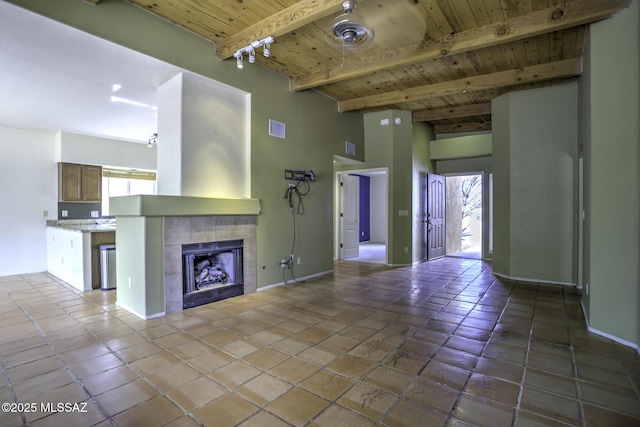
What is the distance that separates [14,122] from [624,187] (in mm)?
8312

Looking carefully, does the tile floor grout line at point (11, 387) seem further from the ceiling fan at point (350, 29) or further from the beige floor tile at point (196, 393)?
the ceiling fan at point (350, 29)

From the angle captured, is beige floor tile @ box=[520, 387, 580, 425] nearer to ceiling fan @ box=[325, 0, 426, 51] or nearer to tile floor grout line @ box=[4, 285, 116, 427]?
tile floor grout line @ box=[4, 285, 116, 427]

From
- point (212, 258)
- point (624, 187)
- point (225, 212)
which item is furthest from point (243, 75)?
point (624, 187)

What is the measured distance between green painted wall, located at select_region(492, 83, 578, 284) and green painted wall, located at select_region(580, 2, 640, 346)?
2.03 m

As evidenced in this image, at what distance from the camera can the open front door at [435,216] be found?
283 inches

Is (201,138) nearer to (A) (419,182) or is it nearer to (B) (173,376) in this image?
(B) (173,376)

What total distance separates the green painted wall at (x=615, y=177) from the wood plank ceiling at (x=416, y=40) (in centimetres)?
33

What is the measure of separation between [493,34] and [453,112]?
3.06m

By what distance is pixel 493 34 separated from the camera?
3473 mm

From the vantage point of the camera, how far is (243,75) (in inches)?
168

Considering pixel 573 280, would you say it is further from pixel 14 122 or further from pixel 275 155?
pixel 14 122

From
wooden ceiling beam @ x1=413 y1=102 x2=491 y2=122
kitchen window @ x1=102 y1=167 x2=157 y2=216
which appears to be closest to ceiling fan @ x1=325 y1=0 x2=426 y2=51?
wooden ceiling beam @ x1=413 y1=102 x2=491 y2=122

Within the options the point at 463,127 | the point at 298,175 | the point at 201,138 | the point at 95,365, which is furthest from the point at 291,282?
the point at 463,127

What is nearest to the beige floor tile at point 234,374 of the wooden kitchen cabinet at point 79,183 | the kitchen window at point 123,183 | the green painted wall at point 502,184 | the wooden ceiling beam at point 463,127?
the green painted wall at point 502,184
